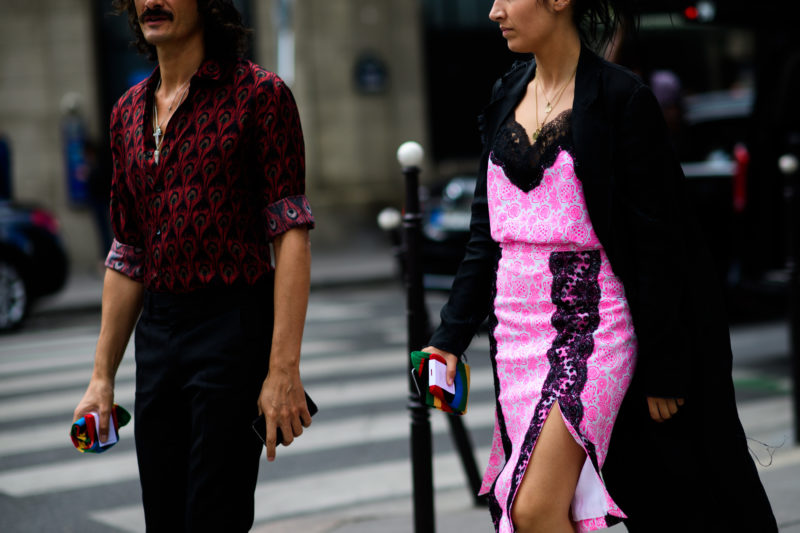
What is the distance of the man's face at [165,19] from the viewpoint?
2617mm

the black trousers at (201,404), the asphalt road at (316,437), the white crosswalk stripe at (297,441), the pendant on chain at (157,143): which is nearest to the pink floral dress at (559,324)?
the black trousers at (201,404)

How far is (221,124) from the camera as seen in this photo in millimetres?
2566

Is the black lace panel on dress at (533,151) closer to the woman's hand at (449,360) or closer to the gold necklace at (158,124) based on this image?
the woman's hand at (449,360)

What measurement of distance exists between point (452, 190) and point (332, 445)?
4.92m

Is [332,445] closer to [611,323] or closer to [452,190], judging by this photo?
[611,323]

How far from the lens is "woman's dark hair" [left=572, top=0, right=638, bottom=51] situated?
8.69 feet

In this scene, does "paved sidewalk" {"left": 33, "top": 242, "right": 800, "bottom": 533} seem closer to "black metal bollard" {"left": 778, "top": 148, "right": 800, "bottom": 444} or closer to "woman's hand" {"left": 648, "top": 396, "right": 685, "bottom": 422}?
"black metal bollard" {"left": 778, "top": 148, "right": 800, "bottom": 444}

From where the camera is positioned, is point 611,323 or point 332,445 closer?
point 611,323

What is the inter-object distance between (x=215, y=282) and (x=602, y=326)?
87 cm

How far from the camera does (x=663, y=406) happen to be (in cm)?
246

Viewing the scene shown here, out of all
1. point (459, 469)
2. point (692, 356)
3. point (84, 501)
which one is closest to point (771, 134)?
point (459, 469)

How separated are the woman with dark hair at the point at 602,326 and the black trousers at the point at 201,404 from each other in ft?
1.85

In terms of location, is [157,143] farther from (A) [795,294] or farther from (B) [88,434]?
(A) [795,294]

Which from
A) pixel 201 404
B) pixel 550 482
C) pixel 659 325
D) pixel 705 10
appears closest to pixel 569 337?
pixel 659 325
